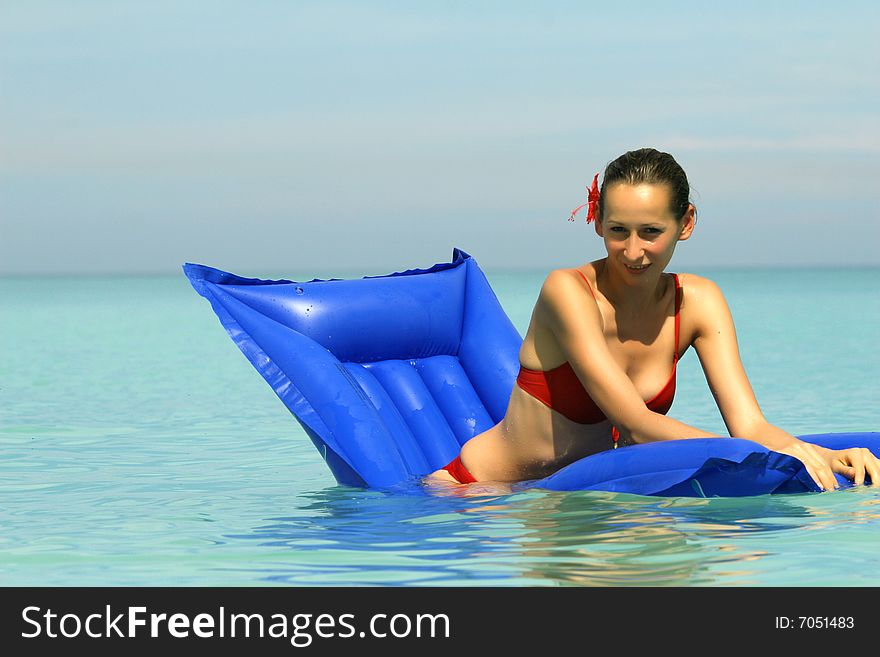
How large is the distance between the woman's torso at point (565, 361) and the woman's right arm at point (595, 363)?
4cm

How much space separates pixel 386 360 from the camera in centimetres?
497

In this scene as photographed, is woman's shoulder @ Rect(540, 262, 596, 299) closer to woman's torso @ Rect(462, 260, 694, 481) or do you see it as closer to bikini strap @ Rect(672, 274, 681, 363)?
woman's torso @ Rect(462, 260, 694, 481)

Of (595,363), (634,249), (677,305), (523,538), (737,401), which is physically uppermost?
(634,249)

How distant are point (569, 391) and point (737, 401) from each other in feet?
1.55

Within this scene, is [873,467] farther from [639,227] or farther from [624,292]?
[639,227]

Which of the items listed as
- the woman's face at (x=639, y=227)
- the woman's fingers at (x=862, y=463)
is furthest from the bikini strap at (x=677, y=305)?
the woman's fingers at (x=862, y=463)

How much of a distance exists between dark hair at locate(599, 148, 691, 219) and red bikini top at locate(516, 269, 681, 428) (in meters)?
0.30

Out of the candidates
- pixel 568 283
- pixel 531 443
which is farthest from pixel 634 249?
pixel 531 443

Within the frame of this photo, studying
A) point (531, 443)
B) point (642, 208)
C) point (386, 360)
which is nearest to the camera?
point (642, 208)

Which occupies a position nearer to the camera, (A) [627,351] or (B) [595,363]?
(B) [595,363]

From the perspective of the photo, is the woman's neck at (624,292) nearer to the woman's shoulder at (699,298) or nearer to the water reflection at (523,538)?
the woman's shoulder at (699,298)

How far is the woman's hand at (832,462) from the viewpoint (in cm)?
343

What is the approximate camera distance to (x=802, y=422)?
7.58 m
